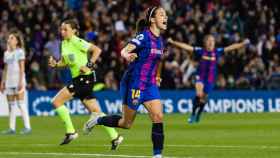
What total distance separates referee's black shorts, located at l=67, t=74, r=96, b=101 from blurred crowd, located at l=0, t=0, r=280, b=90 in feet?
51.8

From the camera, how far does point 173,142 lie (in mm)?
19062

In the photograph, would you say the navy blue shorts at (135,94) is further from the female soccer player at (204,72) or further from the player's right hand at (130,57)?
the female soccer player at (204,72)

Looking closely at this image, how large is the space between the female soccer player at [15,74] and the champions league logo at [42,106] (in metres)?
11.7

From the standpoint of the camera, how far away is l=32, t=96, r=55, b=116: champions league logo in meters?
35.1

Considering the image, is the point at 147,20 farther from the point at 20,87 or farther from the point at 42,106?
the point at 42,106

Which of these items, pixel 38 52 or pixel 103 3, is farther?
pixel 103 3

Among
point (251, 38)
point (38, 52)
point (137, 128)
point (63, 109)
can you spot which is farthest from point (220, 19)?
point (63, 109)

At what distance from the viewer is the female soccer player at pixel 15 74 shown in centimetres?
2222

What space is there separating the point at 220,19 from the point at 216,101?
11.8ft

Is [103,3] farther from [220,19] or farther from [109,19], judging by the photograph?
[220,19]

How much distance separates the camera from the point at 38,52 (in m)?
35.9

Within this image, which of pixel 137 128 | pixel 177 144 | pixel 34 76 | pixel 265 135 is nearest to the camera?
pixel 177 144

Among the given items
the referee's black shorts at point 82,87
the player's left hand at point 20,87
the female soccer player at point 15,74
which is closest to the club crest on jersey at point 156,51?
the referee's black shorts at point 82,87

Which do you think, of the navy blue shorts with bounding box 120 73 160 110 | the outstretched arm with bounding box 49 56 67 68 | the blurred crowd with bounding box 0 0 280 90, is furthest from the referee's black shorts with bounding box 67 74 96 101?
the blurred crowd with bounding box 0 0 280 90
